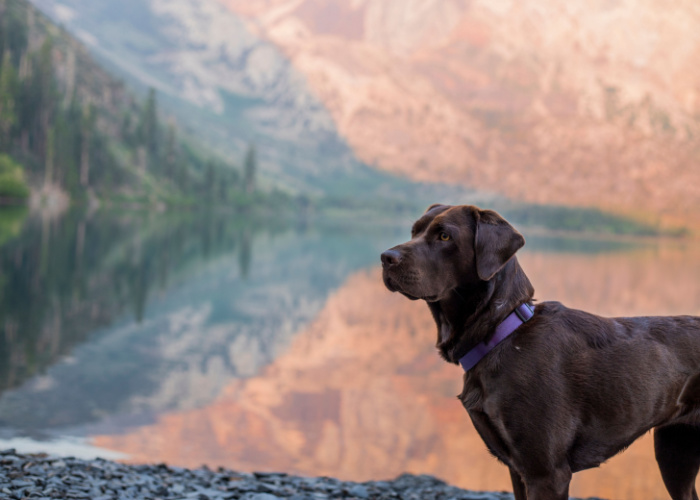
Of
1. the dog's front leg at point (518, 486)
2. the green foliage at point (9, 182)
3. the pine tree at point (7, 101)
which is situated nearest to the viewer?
the dog's front leg at point (518, 486)

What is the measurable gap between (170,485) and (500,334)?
17.3 feet

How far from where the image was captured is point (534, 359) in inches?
199

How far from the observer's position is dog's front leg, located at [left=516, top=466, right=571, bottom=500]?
16.0 ft

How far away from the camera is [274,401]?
16.7 meters

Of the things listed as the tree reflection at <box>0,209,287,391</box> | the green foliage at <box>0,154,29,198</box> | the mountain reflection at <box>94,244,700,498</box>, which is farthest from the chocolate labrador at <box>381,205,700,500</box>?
the green foliage at <box>0,154,29,198</box>

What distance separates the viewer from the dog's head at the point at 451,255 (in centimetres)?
513

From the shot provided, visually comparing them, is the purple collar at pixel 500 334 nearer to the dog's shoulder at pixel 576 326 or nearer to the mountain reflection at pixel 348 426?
the dog's shoulder at pixel 576 326

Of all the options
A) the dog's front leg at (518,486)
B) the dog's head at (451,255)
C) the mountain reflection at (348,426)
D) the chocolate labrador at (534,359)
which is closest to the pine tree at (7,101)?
the mountain reflection at (348,426)

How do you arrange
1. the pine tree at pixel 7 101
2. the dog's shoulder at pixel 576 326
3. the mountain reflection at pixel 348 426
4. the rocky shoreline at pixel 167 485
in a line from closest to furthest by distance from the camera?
the dog's shoulder at pixel 576 326 → the rocky shoreline at pixel 167 485 → the mountain reflection at pixel 348 426 → the pine tree at pixel 7 101

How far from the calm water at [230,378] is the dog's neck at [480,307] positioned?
7.38 metres

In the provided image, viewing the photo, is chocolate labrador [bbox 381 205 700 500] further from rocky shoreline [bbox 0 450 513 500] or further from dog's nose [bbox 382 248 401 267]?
rocky shoreline [bbox 0 450 513 500]

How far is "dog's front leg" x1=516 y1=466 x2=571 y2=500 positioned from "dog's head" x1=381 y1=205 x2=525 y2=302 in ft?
4.81

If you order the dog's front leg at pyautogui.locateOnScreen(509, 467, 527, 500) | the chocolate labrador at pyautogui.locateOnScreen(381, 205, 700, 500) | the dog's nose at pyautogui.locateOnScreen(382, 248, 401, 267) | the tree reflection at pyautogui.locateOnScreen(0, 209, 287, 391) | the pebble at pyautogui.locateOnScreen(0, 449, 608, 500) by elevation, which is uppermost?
the tree reflection at pyautogui.locateOnScreen(0, 209, 287, 391)

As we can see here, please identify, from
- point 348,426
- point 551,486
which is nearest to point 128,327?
point 348,426
